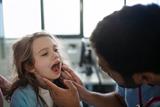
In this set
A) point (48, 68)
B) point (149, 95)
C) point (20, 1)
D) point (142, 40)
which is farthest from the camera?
point (20, 1)

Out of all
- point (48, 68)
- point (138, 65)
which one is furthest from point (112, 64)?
point (48, 68)

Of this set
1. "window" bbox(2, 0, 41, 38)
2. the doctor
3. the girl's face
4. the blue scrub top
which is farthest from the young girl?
"window" bbox(2, 0, 41, 38)

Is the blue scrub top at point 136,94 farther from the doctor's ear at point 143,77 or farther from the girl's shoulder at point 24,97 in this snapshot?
Answer: the girl's shoulder at point 24,97

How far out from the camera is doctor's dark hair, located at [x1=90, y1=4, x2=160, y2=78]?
0.87 metres

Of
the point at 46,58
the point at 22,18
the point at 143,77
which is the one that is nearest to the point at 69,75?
the point at 46,58

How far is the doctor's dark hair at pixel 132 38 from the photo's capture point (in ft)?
2.85

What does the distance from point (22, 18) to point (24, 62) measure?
231cm

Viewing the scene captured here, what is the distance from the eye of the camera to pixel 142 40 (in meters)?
0.87

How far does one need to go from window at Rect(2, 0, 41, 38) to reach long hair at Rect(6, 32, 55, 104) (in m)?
2.18

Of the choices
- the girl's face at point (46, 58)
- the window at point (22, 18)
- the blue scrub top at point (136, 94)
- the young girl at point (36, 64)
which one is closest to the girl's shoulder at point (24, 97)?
the young girl at point (36, 64)

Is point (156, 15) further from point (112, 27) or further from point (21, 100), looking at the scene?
point (21, 100)

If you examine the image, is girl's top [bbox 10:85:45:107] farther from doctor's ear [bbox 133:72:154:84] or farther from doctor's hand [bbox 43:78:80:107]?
doctor's ear [bbox 133:72:154:84]

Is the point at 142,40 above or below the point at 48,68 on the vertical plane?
above

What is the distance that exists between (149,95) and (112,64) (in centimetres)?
38
